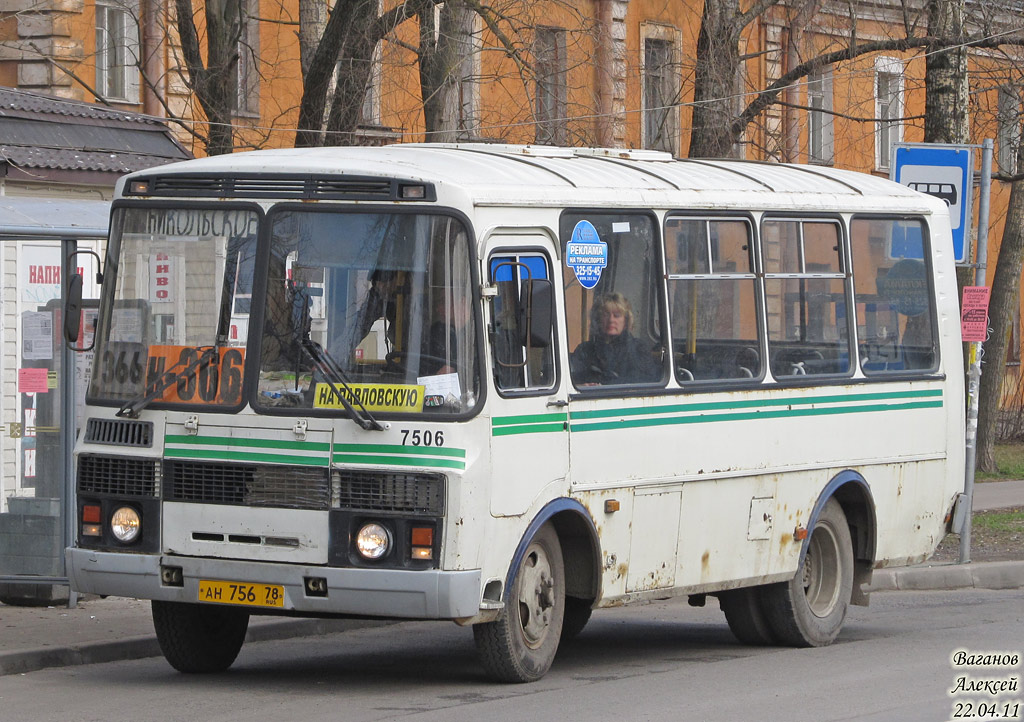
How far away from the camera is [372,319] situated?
9000 millimetres

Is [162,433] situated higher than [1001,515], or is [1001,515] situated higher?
[162,433]

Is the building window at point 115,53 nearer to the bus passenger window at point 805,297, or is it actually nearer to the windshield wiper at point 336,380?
the bus passenger window at point 805,297

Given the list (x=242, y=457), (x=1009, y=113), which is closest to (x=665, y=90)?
(x=1009, y=113)

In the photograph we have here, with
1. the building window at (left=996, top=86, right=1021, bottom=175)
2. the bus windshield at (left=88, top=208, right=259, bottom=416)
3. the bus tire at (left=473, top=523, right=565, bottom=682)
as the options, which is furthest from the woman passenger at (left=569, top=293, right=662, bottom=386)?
the building window at (left=996, top=86, right=1021, bottom=175)

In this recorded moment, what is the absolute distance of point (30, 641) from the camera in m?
10.7

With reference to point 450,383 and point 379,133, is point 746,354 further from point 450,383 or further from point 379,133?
point 379,133

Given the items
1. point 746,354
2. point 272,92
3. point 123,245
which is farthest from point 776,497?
point 272,92

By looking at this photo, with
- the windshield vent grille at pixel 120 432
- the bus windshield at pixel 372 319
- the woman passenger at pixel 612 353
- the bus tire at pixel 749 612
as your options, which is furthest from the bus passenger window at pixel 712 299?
the windshield vent grille at pixel 120 432

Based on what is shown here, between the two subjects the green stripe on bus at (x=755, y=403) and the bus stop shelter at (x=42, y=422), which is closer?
the green stripe on bus at (x=755, y=403)

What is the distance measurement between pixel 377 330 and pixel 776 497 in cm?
332

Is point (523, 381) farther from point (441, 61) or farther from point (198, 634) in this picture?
point (441, 61)

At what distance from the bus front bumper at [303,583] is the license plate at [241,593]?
24 mm

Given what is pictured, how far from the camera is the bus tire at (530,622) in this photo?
924 centimetres

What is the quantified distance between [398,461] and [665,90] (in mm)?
18846
